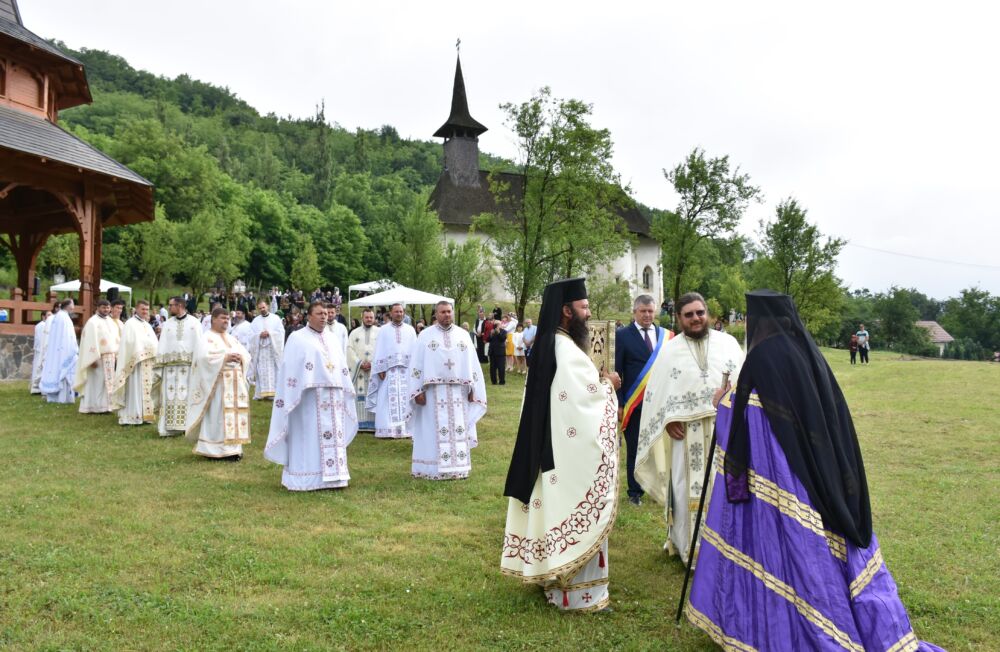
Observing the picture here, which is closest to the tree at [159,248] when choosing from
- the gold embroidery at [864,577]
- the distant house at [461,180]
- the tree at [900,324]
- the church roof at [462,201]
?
the church roof at [462,201]

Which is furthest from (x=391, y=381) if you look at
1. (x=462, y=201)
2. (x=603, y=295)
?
(x=462, y=201)

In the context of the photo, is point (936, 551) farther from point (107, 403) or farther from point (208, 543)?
point (107, 403)

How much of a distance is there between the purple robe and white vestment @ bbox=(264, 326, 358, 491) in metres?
5.18

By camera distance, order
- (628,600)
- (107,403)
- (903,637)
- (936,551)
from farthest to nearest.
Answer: (107,403), (936,551), (628,600), (903,637)

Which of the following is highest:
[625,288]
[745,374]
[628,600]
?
[625,288]

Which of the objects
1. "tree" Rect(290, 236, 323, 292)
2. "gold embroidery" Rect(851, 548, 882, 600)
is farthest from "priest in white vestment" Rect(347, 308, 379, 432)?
"tree" Rect(290, 236, 323, 292)

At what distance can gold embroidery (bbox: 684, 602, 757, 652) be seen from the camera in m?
3.99

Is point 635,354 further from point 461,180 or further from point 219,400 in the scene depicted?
point 461,180

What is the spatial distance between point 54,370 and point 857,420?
1736 centimetres

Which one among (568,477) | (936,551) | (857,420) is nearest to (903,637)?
(568,477)

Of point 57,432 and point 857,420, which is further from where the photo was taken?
point 857,420

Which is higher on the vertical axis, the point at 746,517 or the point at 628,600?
the point at 746,517

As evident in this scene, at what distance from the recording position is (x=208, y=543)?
6285 millimetres

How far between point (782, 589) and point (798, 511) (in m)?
0.43
